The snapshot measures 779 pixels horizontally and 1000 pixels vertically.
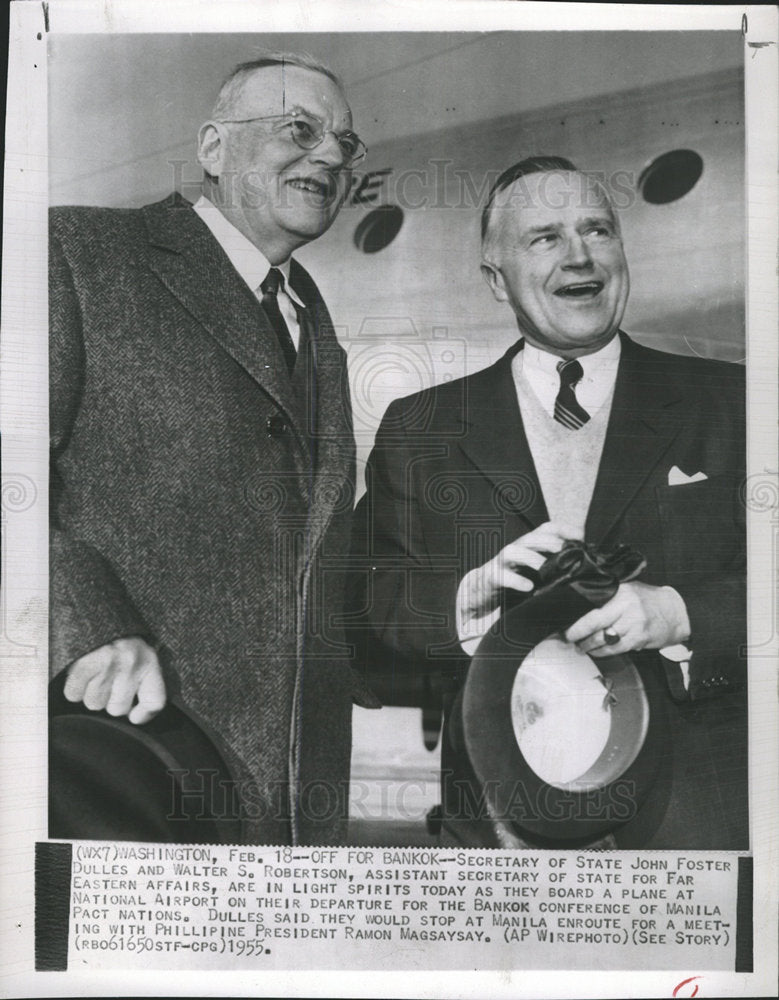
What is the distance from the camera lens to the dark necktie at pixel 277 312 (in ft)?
7.87

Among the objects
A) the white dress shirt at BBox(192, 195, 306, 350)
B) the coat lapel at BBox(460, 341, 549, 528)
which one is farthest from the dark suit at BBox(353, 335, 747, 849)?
the white dress shirt at BBox(192, 195, 306, 350)

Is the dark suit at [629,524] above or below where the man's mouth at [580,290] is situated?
below

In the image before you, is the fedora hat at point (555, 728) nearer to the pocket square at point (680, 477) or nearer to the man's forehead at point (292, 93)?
the pocket square at point (680, 477)

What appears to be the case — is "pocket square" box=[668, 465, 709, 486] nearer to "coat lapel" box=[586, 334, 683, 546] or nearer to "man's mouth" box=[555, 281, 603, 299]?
"coat lapel" box=[586, 334, 683, 546]

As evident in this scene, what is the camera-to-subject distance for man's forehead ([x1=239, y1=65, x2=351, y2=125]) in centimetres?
241

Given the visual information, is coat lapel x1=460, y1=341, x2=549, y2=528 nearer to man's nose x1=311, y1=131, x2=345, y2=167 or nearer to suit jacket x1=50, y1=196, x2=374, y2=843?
Answer: suit jacket x1=50, y1=196, x2=374, y2=843

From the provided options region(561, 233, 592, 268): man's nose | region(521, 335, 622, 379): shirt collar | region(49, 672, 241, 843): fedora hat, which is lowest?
region(49, 672, 241, 843): fedora hat

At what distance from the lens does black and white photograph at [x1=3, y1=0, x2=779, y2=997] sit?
2.35 meters

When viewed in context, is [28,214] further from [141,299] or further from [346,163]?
[346,163]

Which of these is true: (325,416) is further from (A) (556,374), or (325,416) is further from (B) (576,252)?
(B) (576,252)

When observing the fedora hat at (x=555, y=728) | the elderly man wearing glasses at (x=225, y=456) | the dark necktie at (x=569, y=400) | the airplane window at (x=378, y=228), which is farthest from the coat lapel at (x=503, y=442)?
the airplane window at (x=378, y=228)

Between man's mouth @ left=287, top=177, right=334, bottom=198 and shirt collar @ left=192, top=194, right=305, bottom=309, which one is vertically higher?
man's mouth @ left=287, top=177, right=334, bottom=198

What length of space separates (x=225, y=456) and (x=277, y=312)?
446 millimetres

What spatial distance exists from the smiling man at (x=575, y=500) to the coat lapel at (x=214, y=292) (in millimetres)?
347
